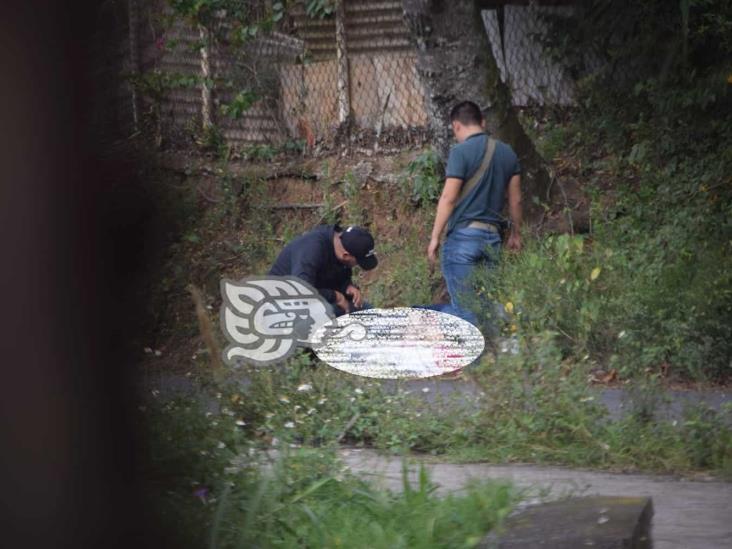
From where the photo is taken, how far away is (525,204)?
1169cm

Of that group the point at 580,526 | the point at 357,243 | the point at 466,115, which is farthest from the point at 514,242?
the point at 580,526

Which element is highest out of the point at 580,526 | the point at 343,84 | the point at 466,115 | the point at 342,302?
the point at 343,84

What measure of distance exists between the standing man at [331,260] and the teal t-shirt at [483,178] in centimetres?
80

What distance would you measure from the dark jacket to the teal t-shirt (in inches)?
38.9

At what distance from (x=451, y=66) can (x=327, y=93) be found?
3913 millimetres

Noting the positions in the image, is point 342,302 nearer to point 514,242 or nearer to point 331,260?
point 331,260

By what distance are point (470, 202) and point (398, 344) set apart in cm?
202

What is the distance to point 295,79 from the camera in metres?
15.1

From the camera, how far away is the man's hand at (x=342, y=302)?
29.7ft

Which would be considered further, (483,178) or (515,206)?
(515,206)

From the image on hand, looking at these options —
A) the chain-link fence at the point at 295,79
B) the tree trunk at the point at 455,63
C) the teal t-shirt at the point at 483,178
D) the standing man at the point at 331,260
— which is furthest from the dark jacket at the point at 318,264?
the chain-link fence at the point at 295,79

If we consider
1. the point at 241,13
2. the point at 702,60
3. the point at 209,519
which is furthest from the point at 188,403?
the point at 241,13

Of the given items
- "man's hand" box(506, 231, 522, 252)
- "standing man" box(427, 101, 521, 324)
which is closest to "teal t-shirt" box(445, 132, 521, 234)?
"standing man" box(427, 101, 521, 324)

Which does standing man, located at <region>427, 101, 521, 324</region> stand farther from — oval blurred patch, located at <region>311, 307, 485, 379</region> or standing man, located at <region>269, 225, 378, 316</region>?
oval blurred patch, located at <region>311, 307, 485, 379</region>
